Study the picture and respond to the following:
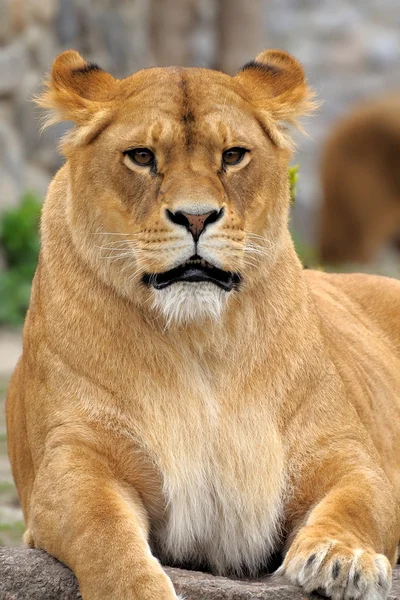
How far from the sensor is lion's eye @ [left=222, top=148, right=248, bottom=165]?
3148 mm

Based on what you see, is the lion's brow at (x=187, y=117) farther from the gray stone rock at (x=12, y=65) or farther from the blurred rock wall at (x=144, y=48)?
the gray stone rock at (x=12, y=65)

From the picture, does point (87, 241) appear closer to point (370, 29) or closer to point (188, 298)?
point (188, 298)

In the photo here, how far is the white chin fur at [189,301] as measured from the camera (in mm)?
3012

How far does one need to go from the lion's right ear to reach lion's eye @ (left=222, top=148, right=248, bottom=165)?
321mm

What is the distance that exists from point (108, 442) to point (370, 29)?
44.4 ft

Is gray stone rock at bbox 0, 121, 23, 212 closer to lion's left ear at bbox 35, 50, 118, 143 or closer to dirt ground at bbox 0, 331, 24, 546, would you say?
dirt ground at bbox 0, 331, 24, 546

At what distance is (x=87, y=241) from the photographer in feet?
10.6

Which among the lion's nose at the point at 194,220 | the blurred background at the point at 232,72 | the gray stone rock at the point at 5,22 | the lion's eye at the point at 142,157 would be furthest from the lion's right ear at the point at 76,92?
the gray stone rock at the point at 5,22

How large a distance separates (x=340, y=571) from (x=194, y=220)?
79cm

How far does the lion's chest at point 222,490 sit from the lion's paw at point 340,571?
0.88 ft

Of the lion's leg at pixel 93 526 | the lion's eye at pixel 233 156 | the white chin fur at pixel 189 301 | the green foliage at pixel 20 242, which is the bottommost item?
the green foliage at pixel 20 242

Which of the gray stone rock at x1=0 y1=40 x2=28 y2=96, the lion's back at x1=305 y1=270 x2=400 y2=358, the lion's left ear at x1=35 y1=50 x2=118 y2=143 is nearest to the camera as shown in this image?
the lion's left ear at x1=35 y1=50 x2=118 y2=143

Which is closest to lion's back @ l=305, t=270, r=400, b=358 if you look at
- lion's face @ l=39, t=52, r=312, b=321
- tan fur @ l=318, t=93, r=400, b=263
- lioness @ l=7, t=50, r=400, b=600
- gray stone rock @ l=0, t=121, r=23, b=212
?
lioness @ l=7, t=50, r=400, b=600

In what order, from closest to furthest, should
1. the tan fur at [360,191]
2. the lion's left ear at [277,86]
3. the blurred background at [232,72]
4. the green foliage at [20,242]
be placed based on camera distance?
1. the lion's left ear at [277,86]
2. the green foliage at [20,242]
3. the blurred background at [232,72]
4. the tan fur at [360,191]
